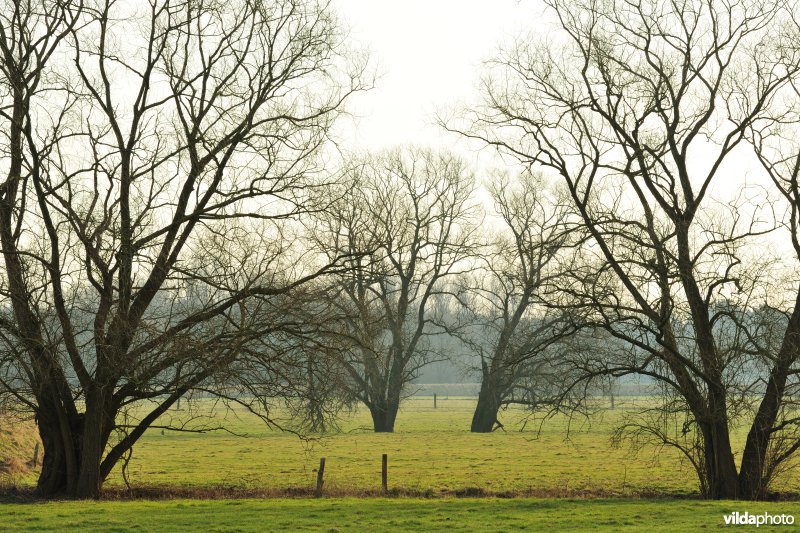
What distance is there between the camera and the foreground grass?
16.1 meters

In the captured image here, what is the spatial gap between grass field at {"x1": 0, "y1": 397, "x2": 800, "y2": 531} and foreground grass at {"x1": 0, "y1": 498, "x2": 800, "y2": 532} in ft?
0.09

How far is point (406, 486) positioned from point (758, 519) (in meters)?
10.6

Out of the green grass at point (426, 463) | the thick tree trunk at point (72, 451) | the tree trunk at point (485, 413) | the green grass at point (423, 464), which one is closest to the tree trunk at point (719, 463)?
the green grass at point (423, 464)

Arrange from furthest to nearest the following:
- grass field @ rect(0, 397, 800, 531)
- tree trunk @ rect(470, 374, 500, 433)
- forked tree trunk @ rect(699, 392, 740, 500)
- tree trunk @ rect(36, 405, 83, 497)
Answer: tree trunk @ rect(470, 374, 500, 433) → forked tree trunk @ rect(699, 392, 740, 500) → tree trunk @ rect(36, 405, 83, 497) → grass field @ rect(0, 397, 800, 531)

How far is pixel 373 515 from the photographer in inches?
703

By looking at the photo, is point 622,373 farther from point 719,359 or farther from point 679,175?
point 679,175

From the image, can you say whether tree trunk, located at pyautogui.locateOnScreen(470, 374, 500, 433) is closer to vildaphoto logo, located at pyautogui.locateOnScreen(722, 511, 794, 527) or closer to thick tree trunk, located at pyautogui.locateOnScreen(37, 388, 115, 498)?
thick tree trunk, located at pyautogui.locateOnScreen(37, 388, 115, 498)

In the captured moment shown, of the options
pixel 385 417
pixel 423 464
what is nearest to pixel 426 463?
pixel 423 464

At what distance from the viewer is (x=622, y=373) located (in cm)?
2094

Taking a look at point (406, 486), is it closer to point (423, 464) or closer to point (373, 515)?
point (373, 515)

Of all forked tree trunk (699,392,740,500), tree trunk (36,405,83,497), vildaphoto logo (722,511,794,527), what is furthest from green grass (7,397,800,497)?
vildaphoto logo (722,511,794,527)

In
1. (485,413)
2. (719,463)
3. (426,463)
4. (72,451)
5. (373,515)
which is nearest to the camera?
(373,515)

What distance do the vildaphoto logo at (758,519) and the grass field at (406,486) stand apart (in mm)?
428

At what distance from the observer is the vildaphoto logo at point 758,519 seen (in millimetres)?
16297
